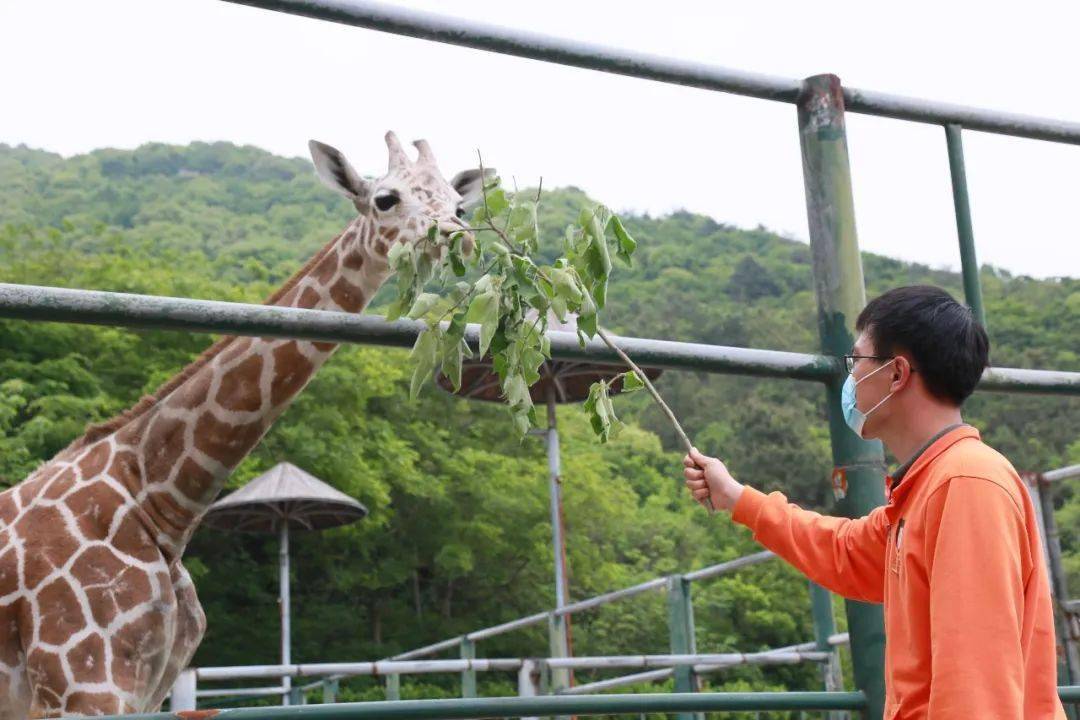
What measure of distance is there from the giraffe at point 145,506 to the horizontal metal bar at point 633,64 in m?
0.77

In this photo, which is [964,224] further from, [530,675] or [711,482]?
[530,675]

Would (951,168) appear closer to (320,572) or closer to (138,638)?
(138,638)

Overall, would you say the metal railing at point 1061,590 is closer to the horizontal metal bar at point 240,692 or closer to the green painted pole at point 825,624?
the green painted pole at point 825,624

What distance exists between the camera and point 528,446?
21.3m

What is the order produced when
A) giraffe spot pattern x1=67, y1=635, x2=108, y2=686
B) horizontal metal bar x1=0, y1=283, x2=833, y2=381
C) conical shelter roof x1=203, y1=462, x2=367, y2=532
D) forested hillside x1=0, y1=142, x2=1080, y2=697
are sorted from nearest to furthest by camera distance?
horizontal metal bar x1=0, y1=283, x2=833, y2=381
giraffe spot pattern x1=67, y1=635, x2=108, y2=686
conical shelter roof x1=203, y1=462, x2=367, y2=532
forested hillside x1=0, y1=142, x2=1080, y2=697

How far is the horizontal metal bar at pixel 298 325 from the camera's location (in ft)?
4.70

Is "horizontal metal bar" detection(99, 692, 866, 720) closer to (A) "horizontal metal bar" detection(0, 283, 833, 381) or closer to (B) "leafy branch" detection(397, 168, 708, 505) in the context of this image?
(B) "leafy branch" detection(397, 168, 708, 505)

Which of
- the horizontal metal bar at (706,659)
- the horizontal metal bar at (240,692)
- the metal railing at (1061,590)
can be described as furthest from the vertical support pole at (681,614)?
the metal railing at (1061,590)

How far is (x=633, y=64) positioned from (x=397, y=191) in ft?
5.63

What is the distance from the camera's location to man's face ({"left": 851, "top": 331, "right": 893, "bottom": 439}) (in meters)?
1.59

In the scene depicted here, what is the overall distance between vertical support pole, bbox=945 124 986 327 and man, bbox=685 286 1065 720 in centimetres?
35

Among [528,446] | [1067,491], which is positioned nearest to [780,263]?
[1067,491]

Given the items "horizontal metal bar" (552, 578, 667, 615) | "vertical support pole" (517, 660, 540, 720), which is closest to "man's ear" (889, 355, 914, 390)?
"vertical support pole" (517, 660, 540, 720)

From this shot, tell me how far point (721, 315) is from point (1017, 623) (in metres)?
30.1
